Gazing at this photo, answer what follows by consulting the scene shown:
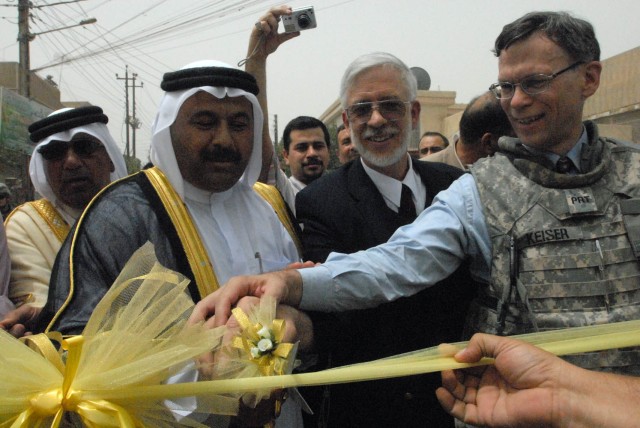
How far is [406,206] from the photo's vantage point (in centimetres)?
265

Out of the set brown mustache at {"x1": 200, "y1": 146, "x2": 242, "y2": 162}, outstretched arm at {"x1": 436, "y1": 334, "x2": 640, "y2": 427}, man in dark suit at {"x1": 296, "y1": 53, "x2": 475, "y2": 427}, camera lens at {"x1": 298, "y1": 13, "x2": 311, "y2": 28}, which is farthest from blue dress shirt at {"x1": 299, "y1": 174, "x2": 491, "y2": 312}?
camera lens at {"x1": 298, "y1": 13, "x2": 311, "y2": 28}

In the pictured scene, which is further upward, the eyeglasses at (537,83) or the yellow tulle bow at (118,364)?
the eyeglasses at (537,83)

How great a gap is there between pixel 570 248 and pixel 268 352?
1.15m

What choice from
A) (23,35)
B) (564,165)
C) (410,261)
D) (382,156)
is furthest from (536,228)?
(23,35)

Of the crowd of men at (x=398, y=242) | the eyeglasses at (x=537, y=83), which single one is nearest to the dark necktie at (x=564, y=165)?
the crowd of men at (x=398, y=242)

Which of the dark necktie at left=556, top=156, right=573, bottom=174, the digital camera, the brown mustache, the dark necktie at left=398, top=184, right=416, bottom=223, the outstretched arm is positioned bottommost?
the outstretched arm

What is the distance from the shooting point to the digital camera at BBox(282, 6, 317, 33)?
3318 mm

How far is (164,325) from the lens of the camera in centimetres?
132

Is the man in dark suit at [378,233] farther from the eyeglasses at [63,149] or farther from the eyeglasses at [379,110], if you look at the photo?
the eyeglasses at [63,149]

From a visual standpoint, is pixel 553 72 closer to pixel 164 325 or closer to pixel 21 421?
pixel 164 325

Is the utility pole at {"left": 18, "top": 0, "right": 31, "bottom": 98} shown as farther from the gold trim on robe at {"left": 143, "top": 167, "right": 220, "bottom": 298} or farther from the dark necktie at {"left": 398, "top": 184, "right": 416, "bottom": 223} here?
the dark necktie at {"left": 398, "top": 184, "right": 416, "bottom": 223}

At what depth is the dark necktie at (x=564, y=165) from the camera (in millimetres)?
1995

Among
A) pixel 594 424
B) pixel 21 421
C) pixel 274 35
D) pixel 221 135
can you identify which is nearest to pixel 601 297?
pixel 594 424

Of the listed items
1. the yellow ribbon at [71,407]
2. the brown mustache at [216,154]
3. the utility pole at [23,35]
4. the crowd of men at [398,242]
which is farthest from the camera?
the utility pole at [23,35]
